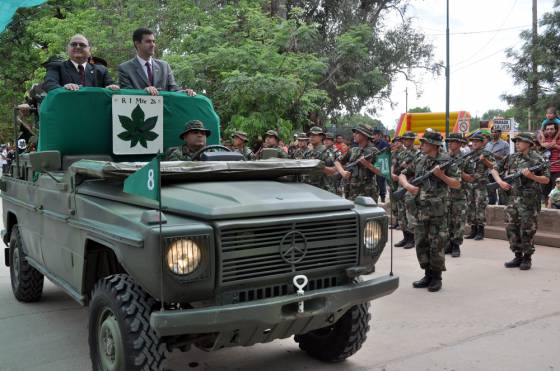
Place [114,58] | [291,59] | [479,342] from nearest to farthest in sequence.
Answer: [479,342] → [291,59] → [114,58]

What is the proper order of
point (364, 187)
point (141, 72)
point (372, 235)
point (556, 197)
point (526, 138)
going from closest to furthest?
point (372, 235) < point (141, 72) < point (526, 138) < point (364, 187) < point (556, 197)

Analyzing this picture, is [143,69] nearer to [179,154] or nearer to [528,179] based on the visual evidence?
[179,154]

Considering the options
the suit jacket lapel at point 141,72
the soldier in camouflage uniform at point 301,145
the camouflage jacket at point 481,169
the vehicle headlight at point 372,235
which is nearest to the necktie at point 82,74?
the suit jacket lapel at point 141,72

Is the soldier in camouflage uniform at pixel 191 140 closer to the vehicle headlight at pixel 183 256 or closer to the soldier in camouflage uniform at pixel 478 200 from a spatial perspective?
the vehicle headlight at pixel 183 256

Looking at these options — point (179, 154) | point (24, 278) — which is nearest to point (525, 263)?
point (179, 154)

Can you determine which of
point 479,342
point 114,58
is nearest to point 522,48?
point 114,58

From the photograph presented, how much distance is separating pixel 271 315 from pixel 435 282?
3.65 m

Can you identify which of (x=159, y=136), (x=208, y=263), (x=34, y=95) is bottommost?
(x=208, y=263)

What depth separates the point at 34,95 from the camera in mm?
5949

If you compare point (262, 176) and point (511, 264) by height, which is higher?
point (262, 176)

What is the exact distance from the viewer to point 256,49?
14836 mm

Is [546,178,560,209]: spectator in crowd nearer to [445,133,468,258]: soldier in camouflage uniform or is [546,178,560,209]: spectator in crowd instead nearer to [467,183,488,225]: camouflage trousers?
[467,183,488,225]: camouflage trousers

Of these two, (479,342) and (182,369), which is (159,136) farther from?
(479,342)

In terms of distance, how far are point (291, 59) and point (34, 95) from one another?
33.0 feet
